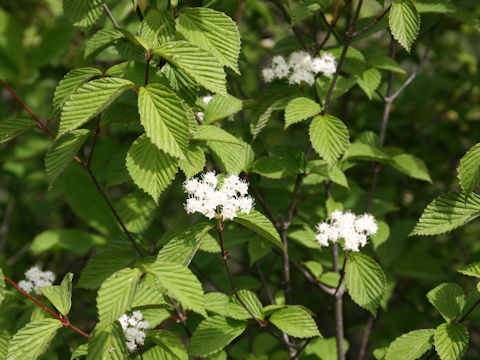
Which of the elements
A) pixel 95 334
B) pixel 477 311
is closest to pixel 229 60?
pixel 95 334

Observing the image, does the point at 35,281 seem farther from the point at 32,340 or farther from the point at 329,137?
the point at 329,137

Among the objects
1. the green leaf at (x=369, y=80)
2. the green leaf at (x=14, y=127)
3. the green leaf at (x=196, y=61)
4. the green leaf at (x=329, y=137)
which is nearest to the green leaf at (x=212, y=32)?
the green leaf at (x=196, y=61)

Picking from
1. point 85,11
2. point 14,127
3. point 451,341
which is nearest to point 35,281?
point 14,127

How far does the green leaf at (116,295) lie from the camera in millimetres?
1012

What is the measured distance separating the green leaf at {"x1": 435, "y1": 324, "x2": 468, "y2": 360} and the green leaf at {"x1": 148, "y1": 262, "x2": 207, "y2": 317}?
0.67 meters

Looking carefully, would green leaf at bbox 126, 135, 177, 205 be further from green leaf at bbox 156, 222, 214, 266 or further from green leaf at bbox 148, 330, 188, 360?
green leaf at bbox 148, 330, 188, 360

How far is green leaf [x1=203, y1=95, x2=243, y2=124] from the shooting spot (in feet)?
5.13

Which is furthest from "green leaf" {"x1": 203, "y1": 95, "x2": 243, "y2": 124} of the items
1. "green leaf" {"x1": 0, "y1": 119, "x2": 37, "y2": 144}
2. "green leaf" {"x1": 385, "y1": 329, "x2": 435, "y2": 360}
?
"green leaf" {"x1": 385, "y1": 329, "x2": 435, "y2": 360}

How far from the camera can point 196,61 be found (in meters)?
1.18

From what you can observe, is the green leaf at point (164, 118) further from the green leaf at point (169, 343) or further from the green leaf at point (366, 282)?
the green leaf at point (366, 282)

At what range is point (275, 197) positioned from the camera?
1980 millimetres

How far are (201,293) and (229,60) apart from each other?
0.60m

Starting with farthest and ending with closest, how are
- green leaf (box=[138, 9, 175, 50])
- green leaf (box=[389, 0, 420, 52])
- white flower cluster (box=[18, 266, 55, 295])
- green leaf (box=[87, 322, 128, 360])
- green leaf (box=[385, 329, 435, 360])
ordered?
white flower cluster (box=[18, 266, 55, 295]) < green leaf (box=[389, 0, 420, 52]) < green leaf (box=[385, 329, 435, 360]) < green leaf (box=[138, 9, 175, 50]) < green leaf (box=[87, 322, 128, 360])

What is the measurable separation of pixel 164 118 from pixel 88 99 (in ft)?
0.58
